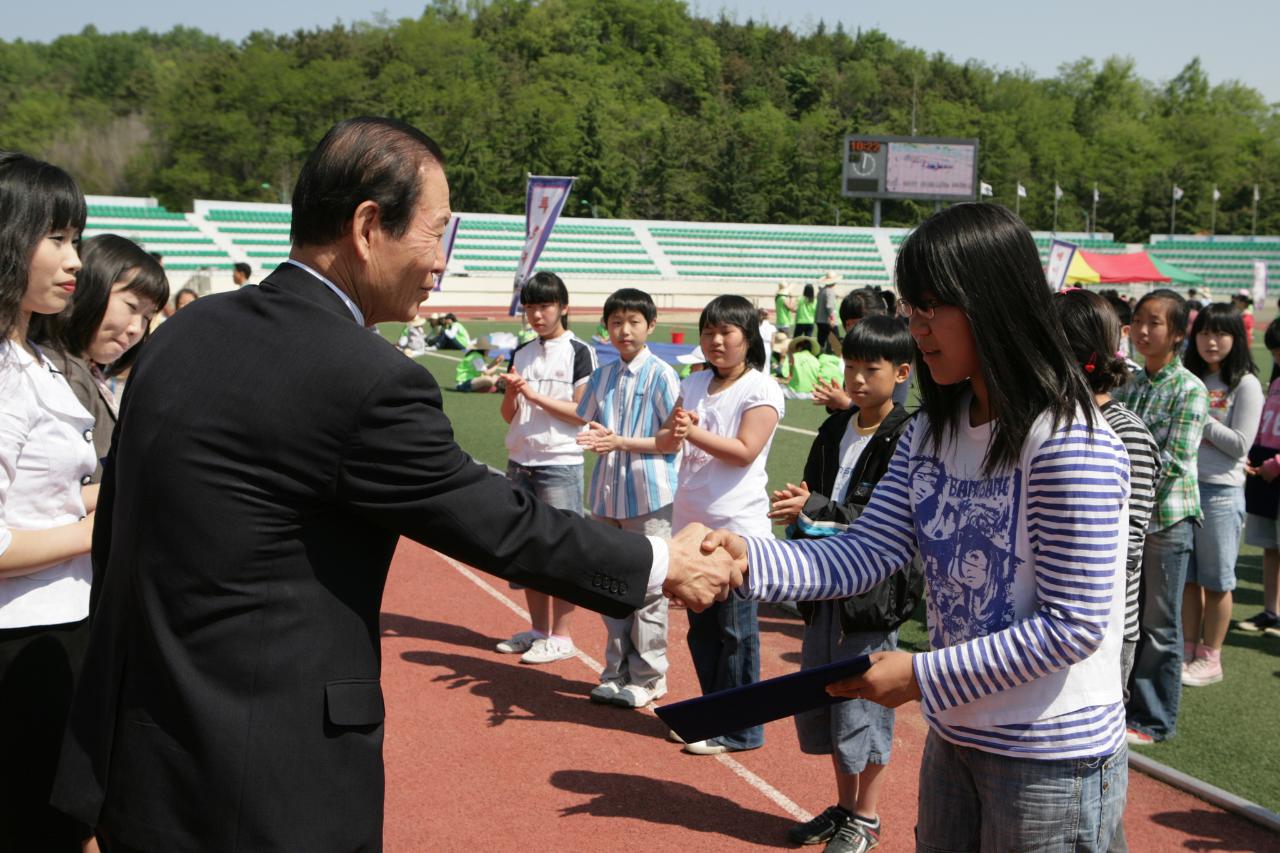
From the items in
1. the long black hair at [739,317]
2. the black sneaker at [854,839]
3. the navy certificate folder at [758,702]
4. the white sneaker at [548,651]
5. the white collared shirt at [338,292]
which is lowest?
the white sneaker at [548,651]

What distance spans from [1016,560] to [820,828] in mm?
2570

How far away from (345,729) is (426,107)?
9051 centimetres

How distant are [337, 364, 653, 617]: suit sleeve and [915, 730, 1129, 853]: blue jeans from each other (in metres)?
0.82

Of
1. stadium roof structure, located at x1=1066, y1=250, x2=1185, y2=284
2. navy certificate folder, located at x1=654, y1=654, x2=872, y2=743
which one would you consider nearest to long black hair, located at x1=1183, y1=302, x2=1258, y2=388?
navy certificate folder, located at x1=654, y1=654, x2=872, y2=743

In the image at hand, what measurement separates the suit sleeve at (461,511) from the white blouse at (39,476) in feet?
3.90

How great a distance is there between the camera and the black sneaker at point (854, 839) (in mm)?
4262

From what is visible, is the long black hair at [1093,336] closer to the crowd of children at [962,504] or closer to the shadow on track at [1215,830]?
the crowd of children at [962,504]

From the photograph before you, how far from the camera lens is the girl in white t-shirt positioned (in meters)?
5.23

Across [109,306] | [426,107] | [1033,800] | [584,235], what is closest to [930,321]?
[1033,800]

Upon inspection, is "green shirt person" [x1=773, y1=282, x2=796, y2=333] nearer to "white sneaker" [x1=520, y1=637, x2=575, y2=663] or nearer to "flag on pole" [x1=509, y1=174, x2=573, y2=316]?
"flag on pole" [x1=509, y1=174, x2=573, y2=316]

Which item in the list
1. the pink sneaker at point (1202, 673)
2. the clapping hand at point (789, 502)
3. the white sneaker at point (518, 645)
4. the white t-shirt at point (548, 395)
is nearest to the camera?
the clapping hand at point (789, 502)

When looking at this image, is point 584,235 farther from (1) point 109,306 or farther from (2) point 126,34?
(2) point 126,34

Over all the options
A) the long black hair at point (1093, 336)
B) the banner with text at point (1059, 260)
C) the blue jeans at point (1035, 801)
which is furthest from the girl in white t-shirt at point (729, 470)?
the banner with text at point (1059, 260)

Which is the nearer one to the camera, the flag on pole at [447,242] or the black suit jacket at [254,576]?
the black suit jacket at [254,576]
